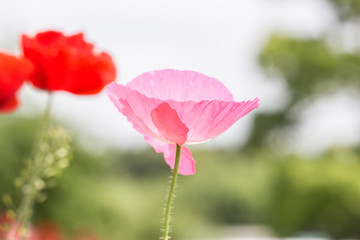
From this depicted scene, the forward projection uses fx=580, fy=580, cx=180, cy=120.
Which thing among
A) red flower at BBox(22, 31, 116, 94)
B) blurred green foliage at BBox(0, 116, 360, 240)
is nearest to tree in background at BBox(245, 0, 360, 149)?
blurred green foliage at BBox(0, 116, 360, 240)

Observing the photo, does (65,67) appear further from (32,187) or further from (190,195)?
(190,195)

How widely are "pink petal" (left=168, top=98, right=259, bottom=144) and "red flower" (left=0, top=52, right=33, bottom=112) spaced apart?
0.64ft

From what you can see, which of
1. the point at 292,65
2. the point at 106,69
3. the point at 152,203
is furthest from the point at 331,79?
the point at 106,69

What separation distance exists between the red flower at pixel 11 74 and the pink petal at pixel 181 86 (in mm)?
156

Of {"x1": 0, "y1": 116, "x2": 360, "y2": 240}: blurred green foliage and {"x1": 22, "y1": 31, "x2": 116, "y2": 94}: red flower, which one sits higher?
{"x1": 0, "y1": 116, "x2": 360, "y2": 240}: blurred green foliage

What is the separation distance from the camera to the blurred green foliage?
4770 mm

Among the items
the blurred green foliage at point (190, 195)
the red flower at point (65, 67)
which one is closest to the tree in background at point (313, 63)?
the blurred green foliage at point (190, 195)

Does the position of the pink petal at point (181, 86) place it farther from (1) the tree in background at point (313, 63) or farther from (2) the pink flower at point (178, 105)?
(1) the tree in background at point (313, 63)

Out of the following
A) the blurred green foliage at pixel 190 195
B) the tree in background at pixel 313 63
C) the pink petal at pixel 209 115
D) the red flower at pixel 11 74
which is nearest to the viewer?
the pink petal at pixel 209 115

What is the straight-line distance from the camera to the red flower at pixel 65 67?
645mm

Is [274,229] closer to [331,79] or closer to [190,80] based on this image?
[331,79]

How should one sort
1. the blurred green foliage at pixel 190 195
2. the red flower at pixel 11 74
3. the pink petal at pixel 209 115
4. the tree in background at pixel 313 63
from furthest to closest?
1. the tree in background at pixel 313 63
2. the blurred green foliage at pixel 190 195
3. the red flower at pixel 11 74
4. the pink petal at pixel 209 115

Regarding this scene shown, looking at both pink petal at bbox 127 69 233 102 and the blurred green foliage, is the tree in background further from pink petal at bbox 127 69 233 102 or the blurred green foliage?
pink petal at bbox 127 69 233 102

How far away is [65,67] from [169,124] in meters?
0.26
